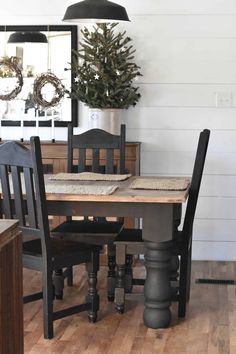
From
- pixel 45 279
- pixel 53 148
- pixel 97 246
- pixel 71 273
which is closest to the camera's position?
pixel 45 279

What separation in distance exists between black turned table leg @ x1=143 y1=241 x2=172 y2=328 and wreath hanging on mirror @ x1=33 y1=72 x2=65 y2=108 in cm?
179

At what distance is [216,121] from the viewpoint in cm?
523

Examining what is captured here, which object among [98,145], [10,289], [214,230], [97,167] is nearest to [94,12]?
[98,145]

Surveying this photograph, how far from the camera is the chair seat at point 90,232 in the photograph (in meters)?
4.04

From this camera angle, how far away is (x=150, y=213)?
3.58 meters

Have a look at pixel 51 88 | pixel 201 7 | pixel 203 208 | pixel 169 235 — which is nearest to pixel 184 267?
pixel 169 235

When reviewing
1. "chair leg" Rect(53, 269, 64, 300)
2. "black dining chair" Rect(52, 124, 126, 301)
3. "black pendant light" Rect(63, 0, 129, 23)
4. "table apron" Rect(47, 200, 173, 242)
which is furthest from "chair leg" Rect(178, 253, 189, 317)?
"black pendant light" Rect(63, 0, 129, 23)

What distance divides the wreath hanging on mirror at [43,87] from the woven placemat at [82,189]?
4.46 feet

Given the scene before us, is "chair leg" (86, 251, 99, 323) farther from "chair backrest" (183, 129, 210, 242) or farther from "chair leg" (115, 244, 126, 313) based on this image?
"chair backrest" (183, 129, 210, 242)

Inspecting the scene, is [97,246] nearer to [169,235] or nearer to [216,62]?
[169,235]

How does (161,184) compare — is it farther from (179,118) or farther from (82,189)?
(179,118)

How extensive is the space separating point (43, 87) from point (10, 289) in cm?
329

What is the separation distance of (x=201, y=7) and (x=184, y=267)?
7.24 ft

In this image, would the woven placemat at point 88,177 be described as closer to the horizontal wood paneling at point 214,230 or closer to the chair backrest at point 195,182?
the chair backrest at point 195,182
